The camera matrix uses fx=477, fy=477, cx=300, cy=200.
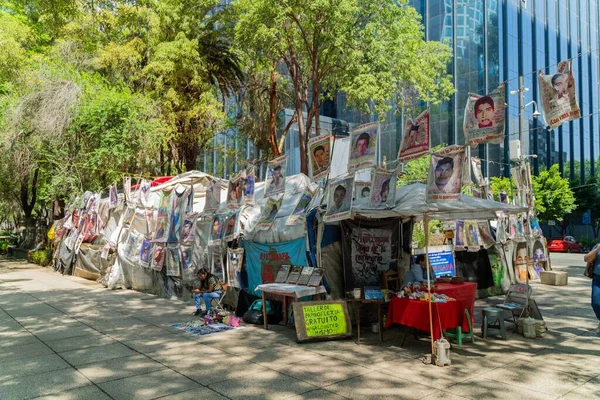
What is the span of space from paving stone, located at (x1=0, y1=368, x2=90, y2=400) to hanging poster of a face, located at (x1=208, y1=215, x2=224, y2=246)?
225 inches

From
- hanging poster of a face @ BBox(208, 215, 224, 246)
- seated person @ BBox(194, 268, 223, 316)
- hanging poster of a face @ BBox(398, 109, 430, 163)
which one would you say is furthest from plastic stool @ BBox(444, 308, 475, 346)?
hanging poster of a face @ BBox(208, 215, 224, 246)

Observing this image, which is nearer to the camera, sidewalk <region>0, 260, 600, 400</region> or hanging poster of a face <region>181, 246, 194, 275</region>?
sidewalk <region>0, 260, 600, 400</region>

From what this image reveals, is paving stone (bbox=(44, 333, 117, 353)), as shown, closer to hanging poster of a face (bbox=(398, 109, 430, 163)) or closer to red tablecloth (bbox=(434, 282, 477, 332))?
red tablecloth (bbox=(434, 282, 477, 332))

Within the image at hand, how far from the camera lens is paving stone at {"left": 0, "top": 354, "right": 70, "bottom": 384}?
673 centimetres

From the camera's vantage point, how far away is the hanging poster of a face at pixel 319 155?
30.0 feet

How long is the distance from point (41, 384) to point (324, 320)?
4.53 m

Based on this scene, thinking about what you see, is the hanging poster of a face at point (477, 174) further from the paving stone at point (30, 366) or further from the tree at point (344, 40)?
the paving stone at point (30, 366)

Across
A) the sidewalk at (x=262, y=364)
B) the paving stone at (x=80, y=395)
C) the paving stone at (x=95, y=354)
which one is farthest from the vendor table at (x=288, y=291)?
the paving stone at (x=80, y=395)

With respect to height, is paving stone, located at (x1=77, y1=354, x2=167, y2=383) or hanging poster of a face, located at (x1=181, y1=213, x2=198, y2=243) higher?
hanging poster of a face, located at (x1=181, y1=213, x2=198, y2=243)

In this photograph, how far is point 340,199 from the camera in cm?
889

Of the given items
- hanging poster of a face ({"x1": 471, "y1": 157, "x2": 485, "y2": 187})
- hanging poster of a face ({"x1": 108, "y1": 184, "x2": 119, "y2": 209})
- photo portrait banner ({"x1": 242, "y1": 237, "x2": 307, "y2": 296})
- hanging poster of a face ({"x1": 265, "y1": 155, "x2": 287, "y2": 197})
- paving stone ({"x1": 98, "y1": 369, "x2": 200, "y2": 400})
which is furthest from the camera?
hanging poster of a face ({"x1": 108, "y1": 184, "x2": 119, "y2": 209})

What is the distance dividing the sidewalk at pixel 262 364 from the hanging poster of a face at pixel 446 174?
8.29ft

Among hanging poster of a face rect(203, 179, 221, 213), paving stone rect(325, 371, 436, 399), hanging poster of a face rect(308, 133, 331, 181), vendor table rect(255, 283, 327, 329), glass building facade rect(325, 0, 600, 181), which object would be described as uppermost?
glass building facade rect(325, 0, 600, 181)

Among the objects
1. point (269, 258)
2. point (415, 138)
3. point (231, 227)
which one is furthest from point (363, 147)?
point (231, 227)
